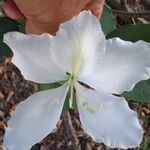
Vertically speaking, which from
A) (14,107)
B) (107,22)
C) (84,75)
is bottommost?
(14,107)

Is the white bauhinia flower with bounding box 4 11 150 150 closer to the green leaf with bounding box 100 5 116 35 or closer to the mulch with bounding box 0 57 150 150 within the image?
the green leaf with bounding box 100 5 116 35

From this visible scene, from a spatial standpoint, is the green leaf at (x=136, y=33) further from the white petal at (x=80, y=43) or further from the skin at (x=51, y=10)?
the white petal at (x=80, y=43)

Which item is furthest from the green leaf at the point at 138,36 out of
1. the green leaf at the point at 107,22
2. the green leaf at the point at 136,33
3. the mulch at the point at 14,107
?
the mulch at the point at 14,107

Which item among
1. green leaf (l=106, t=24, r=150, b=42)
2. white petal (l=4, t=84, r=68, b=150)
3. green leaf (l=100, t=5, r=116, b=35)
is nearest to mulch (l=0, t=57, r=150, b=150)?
green leaf (l=100, t=5, r=116, b=35)

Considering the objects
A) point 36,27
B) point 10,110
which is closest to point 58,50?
point 36,27

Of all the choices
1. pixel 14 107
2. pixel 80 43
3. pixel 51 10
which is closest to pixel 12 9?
pixel 51 10

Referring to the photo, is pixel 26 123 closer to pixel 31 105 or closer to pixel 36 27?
pixel 31 105

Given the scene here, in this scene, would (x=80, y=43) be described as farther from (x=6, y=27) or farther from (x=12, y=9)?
(x=6, y=27)
